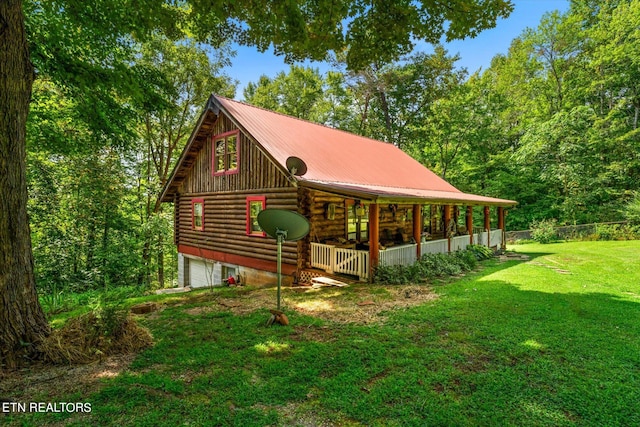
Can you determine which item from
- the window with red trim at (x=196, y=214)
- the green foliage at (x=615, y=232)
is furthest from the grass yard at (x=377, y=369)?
the green foliage at (x=615, y=232)

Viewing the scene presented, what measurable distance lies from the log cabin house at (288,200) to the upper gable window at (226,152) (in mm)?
42

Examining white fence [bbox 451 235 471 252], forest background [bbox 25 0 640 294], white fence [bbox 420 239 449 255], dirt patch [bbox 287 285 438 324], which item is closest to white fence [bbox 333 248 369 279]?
dirt patch [bbox 287 285 438 324]

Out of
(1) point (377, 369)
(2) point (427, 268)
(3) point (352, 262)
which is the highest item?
(3) point (352, 262)

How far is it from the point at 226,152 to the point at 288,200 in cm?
431

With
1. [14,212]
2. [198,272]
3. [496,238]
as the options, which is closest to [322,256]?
[14,212]

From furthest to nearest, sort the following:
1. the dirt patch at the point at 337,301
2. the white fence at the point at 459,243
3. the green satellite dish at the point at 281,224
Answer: the white fence at the point at 459,243
the dirt patch at the point at 337,301
the green satellite dish at the point at 281,224

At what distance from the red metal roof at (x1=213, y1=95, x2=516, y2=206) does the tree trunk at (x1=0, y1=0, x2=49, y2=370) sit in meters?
6.48

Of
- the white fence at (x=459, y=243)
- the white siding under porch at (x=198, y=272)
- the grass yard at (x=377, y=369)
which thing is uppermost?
the white fence at (x=459, y=243)

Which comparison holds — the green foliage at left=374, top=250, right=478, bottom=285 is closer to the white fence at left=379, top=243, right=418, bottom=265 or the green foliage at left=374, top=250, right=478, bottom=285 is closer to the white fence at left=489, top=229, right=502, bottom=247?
the white fence at left=379, top=243, right=418, bottom=265

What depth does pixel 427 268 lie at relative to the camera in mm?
10719

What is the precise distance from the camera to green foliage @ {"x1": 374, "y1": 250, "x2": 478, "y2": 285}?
952cm

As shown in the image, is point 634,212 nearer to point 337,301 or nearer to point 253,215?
point 337,301

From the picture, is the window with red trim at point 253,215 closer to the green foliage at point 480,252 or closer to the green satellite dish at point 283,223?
the green satellite dish at point 283,223

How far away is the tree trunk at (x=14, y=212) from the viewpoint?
388 cm
